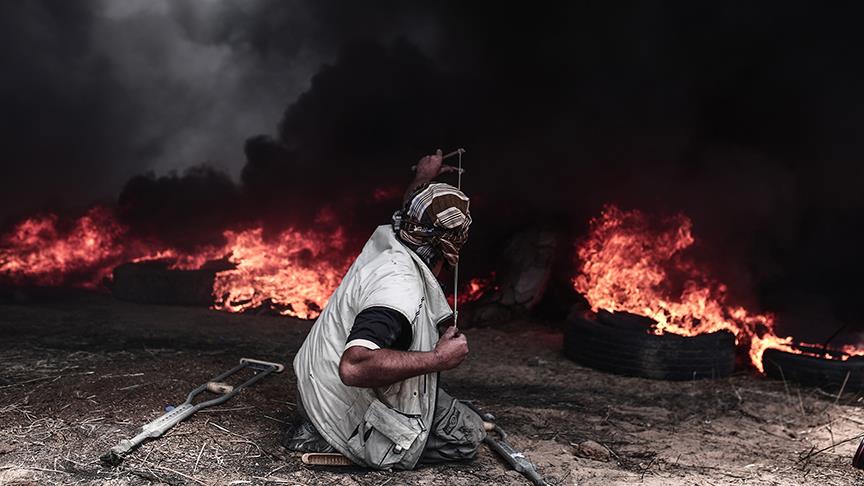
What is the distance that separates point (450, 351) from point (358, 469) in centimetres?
99

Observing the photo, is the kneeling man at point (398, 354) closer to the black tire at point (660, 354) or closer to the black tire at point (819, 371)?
the black tire at point (660, 354)

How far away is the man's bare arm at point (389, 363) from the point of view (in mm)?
3113

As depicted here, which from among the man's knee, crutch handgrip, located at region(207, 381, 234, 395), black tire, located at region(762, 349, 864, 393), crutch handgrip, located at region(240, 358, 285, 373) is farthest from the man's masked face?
black tire, located at region(762, 349, 864, 393)

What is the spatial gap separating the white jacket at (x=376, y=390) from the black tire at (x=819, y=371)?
5.18 metres

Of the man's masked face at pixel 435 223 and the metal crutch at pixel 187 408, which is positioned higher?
the man's masked face at pixel 435 223

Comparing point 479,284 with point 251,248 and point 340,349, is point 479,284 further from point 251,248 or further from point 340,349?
point 340,349

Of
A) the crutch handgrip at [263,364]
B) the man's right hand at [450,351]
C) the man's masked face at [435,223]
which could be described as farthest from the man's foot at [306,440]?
the crutch handgrip at [263,364]

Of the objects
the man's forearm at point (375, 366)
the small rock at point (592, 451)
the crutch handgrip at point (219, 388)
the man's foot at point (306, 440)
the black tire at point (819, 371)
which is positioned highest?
the man's forearm at point (375, 366)

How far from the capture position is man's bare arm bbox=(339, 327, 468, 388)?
311cm

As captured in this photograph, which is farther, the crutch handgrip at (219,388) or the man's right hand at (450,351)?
the crutch handgrip at (219,388)

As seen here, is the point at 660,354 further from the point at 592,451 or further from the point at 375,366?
the point at 375,366

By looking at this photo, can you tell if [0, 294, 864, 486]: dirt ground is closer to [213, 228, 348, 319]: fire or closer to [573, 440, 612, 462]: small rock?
[573, 440, 612, 462]: small rock

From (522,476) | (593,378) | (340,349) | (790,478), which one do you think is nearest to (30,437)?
(340,349)

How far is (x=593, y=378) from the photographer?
713 cm
